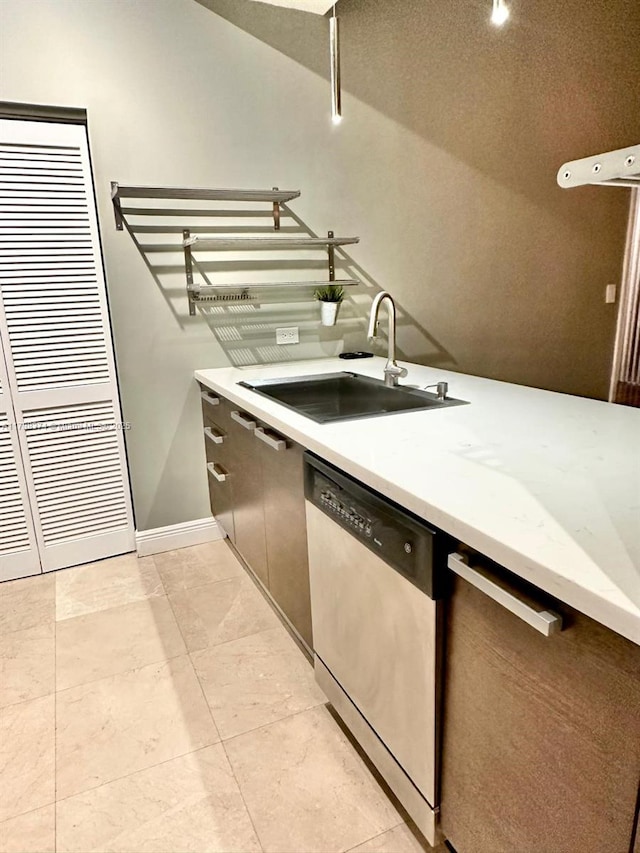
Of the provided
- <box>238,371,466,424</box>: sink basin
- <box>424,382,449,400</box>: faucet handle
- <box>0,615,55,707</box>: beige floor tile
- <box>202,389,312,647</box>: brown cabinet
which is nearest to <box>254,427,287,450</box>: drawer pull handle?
<box>202,389,312,647</box>: brown cabinet

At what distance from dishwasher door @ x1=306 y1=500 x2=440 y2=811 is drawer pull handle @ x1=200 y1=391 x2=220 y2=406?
1.03 metres

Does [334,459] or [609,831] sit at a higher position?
[334,459]

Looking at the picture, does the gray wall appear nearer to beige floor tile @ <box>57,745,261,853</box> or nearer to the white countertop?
the white countertop

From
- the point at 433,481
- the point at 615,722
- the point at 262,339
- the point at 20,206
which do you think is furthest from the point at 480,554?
the point at 20,206

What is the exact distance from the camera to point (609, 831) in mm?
717

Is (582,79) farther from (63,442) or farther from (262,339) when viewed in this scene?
(63,442)

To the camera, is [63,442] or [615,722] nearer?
[615,722]

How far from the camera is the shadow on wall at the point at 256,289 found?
2463mm

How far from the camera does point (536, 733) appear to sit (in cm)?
82

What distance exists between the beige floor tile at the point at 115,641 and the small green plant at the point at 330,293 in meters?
1.63

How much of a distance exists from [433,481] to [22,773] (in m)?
1.45

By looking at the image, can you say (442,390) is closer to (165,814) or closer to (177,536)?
(165,814)

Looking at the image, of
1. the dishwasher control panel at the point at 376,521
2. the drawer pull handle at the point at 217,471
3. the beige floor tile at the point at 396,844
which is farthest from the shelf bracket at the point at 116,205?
the beige floor tile at the point at 396,844

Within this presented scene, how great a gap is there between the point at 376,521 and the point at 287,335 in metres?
1.78
